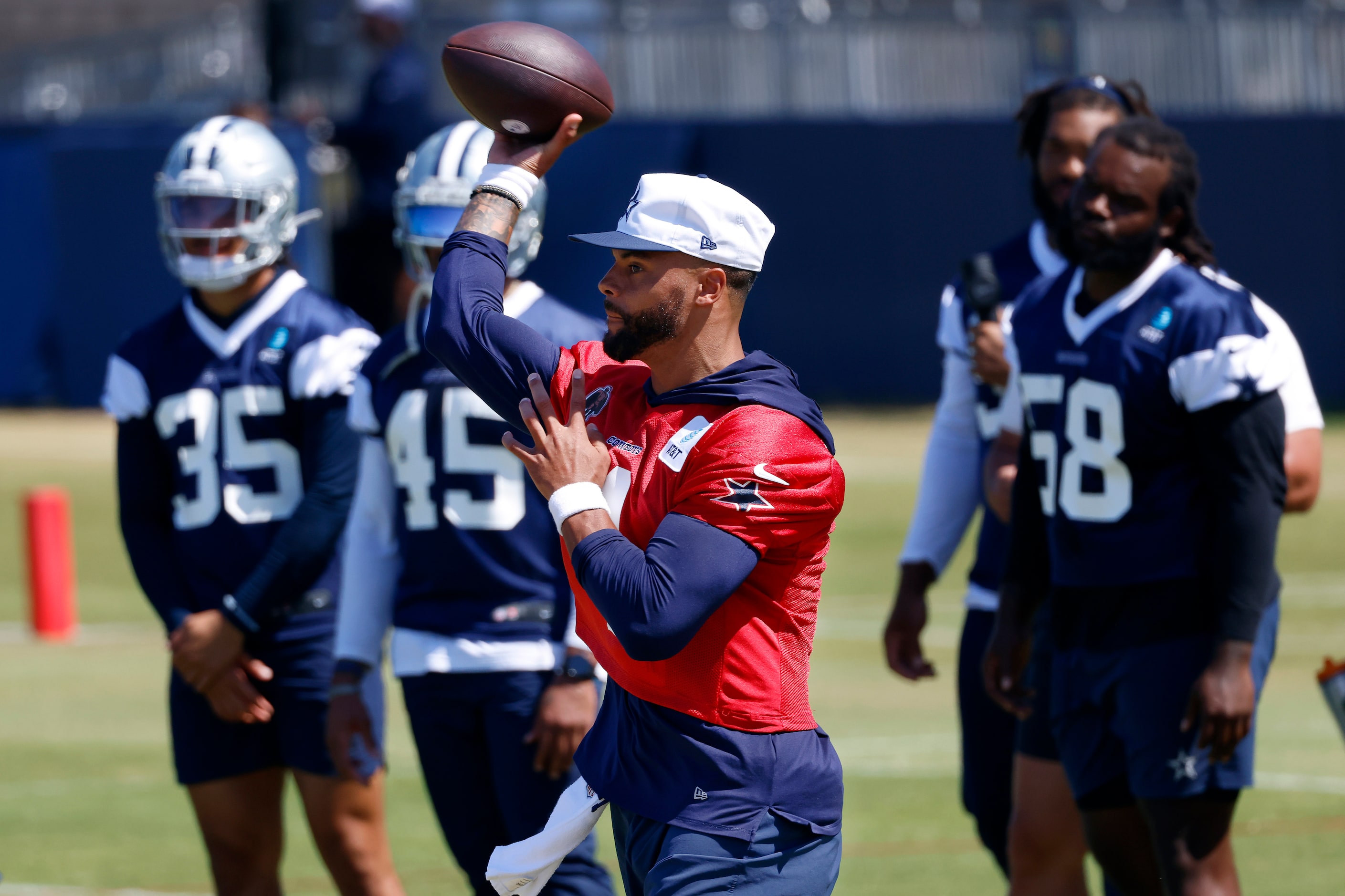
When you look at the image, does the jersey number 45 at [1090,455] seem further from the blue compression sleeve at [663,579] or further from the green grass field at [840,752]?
the green grass field at [840,752]

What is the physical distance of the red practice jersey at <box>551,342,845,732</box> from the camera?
3529mm

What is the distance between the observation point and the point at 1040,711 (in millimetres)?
5219

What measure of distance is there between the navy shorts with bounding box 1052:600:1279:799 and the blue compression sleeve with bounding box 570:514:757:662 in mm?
1536

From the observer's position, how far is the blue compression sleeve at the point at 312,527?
5312 mm

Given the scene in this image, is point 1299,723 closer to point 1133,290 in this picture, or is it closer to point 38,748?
point 1133,290

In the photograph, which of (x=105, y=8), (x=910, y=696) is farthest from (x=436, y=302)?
(x=105, y=8)

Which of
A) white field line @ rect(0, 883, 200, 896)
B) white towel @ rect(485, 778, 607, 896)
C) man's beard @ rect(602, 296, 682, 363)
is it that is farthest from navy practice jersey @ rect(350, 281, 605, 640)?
white field line @ rect(0, 883, 200, 896)

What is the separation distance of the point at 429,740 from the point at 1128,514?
1873 millimetres

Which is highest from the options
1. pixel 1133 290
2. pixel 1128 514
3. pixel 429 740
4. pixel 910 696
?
pixel 1133 290

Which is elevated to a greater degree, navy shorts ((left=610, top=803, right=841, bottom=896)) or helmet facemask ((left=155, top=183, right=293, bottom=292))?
helmet facemask ((left=155, top=183, right=293, bottom=292))

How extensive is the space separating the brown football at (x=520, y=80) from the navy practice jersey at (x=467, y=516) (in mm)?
885

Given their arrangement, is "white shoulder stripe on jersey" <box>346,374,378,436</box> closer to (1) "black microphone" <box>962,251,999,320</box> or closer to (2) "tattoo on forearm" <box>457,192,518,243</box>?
(2) "tattoo on forearm" <box>457,192,518,243</box>

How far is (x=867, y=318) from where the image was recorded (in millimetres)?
21922

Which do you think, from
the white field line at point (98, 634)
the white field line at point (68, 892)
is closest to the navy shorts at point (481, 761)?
the white field line at point (68, 892)
